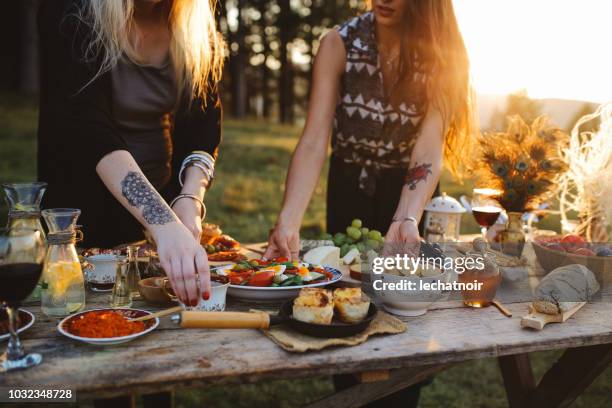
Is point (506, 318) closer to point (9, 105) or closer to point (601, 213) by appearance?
point (601, 213)

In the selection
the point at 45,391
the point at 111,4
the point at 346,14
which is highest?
the point at 346,14

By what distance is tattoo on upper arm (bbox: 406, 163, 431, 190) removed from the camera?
7.99 feet

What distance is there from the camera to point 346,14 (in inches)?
814

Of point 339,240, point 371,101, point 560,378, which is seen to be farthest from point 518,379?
point 371,101

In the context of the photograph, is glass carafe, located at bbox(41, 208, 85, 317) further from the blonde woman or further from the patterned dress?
the patterned dress

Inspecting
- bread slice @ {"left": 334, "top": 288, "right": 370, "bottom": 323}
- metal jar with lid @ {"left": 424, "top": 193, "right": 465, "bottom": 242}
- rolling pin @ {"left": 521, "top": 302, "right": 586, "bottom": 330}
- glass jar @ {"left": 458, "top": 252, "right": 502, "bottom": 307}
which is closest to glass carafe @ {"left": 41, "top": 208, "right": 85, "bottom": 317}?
bread slice @ {"left": 334, "top": 288, "right": 370, "bottom": 323}

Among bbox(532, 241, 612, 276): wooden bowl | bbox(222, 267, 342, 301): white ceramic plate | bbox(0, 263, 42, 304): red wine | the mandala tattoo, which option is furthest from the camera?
bbox(532, 241, 612, 276): wooden bowl

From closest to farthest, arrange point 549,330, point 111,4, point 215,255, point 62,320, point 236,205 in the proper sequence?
1. point 62,320
2. point 549,330
3. point 111,4
4. point 215,255
5. point 236,205

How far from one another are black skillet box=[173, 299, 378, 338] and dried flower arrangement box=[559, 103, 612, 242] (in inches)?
58.3

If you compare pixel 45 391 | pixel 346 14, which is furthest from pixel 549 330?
pixel 346 14

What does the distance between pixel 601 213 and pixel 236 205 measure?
5607 millimetres

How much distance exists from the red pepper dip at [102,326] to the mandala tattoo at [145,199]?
29cm

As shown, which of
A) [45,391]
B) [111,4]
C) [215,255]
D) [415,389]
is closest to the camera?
[45,391]

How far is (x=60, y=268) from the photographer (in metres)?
1.52
